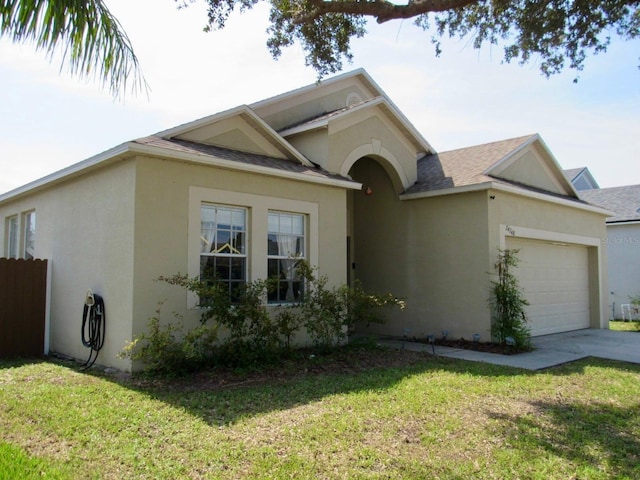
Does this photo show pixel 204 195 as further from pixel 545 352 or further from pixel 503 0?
pixel 545 352

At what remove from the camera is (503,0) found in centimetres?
943

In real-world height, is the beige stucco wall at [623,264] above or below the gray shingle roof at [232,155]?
below

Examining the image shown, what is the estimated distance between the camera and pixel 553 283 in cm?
1444

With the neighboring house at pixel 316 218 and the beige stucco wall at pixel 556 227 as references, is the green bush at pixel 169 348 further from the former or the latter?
the beige stucco wall at pixel 556 227

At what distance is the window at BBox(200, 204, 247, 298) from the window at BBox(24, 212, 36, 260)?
16.9 feet

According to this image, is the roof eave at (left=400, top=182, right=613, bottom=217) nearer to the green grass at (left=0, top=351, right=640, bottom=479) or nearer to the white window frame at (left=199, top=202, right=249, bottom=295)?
the green grass at (left=0, top=351, right=640, bottom=479)

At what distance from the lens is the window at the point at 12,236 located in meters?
13.1

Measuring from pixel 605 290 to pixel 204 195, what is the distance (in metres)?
13.1

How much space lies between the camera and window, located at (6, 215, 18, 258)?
13.1 m

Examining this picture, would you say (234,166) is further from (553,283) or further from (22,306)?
(553,283)

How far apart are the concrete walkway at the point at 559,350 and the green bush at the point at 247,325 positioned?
1971 millimetres

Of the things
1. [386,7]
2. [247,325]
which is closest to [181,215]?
[247,325]

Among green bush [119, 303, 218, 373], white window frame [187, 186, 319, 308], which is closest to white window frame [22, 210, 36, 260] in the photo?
white window frame [187, 186, 319, 308]

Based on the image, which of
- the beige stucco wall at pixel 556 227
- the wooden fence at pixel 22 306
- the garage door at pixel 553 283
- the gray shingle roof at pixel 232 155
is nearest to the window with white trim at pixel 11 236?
the wooden fence at pixel 22 306
